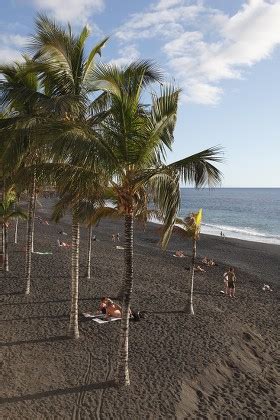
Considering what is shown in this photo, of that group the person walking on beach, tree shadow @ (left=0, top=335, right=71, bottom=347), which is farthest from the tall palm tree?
the person walking on beach

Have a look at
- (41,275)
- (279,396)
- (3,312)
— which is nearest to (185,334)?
(279,396)

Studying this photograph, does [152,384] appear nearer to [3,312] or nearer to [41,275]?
[3,312]

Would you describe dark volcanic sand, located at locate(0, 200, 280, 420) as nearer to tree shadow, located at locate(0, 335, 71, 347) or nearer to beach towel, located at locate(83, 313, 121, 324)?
tree shadow, located at locate(0, 335, 71, 347)

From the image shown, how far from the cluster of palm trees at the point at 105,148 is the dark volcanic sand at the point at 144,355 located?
1.21 metres

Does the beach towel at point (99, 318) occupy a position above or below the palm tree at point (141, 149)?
below

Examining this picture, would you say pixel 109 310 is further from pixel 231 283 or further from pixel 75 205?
pixel 231 283

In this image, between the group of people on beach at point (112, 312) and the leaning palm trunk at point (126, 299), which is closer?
the leaning palm trunk at point (126, 299)

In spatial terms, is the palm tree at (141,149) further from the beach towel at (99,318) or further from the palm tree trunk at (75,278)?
the beach towel at (99,318)

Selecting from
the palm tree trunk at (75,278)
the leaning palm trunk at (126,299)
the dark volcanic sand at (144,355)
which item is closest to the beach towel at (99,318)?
the dark volcanic sand at (144,355)

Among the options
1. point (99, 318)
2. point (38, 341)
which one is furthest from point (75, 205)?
point (99, 318)

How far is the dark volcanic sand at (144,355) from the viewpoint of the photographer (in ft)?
33.1

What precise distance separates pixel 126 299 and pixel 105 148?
403 cm

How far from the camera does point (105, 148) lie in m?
8.94

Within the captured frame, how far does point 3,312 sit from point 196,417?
30.8ft
